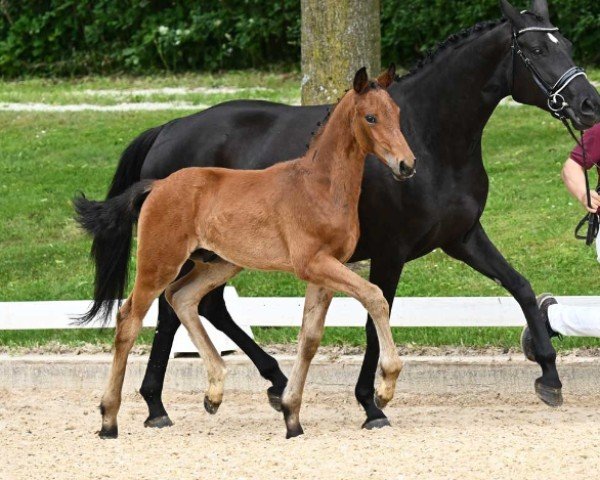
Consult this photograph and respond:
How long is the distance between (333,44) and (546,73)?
12.2 ft

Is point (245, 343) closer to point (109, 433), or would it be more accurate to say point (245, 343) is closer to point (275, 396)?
point (275, 396)

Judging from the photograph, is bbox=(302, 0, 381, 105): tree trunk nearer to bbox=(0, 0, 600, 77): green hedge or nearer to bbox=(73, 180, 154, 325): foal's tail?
bbox=(73, 180, 154, 325): foal's tail

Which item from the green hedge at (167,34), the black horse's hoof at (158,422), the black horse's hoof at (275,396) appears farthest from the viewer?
the green hedge at (167,34)

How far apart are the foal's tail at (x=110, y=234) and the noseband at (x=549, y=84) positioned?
6.30 ft

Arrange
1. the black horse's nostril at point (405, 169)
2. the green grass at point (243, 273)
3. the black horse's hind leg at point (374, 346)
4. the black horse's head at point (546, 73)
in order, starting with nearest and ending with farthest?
the black horse's nostril at point (405, 169) → the black horse's head at point (546, 73) → the black horse's hind leg at point (374, 346) → the green grass at point (243, 273)

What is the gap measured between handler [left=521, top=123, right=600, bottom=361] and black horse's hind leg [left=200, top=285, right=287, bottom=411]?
1.34 m

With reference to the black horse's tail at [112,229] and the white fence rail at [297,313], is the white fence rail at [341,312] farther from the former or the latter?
the black horse's tail at [112,229]

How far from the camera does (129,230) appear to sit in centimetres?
693

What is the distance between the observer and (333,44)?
990 centimetres

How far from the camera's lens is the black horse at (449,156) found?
6426 mm

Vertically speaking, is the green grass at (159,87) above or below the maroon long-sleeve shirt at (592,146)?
below

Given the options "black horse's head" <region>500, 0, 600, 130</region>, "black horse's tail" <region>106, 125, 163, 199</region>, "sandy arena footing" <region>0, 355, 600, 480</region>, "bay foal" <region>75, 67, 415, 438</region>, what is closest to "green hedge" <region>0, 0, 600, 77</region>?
"black horse's tail" <region>106, 125, 163, 199</region>

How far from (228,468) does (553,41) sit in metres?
2.62

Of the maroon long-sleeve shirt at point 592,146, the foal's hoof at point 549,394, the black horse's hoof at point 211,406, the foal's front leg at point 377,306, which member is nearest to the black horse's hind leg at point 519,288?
the foal's hoof at point 549,394
